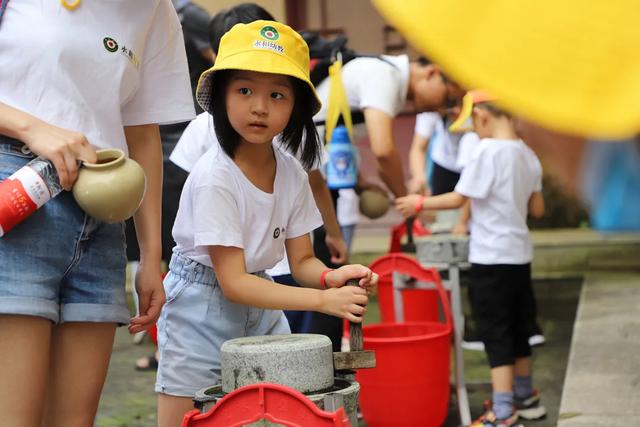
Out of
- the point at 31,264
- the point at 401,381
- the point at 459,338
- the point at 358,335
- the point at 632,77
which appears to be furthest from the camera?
the point at 459,338

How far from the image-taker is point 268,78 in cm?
262

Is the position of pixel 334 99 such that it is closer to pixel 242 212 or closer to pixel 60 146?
pixel 242 212

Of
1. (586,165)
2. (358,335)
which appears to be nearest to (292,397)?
(358,335)

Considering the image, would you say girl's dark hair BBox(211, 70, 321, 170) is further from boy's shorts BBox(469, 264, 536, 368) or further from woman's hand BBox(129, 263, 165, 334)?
boy's shorts BBox(469, 264, 536, 368)

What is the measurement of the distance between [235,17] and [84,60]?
1.58 metres

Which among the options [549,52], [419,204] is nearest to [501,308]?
[419,204]

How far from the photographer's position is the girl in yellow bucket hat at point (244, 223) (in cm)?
254

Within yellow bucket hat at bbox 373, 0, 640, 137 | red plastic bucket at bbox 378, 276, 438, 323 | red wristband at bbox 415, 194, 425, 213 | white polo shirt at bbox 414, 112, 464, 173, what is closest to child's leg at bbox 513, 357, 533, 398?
red wristband at bbox 415, 194, 425, 213

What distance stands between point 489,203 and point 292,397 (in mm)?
2431

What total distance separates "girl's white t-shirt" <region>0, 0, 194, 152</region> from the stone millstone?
0.58 metres

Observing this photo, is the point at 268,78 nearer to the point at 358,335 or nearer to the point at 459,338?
the point at 358,335

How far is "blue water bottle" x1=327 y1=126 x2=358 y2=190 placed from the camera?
4.59 meters

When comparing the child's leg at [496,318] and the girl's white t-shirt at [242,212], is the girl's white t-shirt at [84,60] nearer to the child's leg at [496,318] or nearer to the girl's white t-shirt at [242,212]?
the girl's white t-shirt at [242,212]

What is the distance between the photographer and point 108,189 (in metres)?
1.94
